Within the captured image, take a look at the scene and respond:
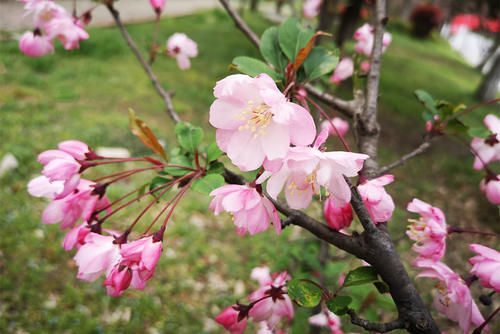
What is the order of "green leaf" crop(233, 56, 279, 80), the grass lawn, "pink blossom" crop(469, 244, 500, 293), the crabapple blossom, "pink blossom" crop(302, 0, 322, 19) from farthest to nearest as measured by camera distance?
1. "pink blossom" crop(302, 0, 322, 19)
2. the grass lawn
3. "green leaf" crop(233, 56, 279, 80)
4. "pink blossom" crop(469, 244, 500, 293)
5. the crabapple blossom

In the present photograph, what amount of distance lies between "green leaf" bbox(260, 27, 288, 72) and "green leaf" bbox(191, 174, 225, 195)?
298 mm

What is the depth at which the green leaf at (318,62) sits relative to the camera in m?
0.78

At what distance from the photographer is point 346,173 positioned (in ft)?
1.68

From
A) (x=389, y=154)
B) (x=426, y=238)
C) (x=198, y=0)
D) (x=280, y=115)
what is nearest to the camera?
(x=280, y=115)

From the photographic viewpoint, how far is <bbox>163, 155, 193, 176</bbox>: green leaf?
0.78m

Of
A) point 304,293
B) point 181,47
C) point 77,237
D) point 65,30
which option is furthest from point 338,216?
point 181,47

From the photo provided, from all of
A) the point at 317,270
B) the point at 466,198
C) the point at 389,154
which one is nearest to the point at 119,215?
the point at 317,270

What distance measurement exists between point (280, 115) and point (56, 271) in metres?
2.26

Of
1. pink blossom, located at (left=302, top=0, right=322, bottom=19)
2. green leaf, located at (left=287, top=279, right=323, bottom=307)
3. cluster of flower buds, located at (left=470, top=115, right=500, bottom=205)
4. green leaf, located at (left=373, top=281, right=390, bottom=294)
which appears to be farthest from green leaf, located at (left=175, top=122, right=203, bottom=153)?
pink blossom, located at (left=302, top=0, right=322, bottom=19)

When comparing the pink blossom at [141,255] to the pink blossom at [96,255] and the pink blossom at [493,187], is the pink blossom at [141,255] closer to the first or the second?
the pink blossom at [96,255]

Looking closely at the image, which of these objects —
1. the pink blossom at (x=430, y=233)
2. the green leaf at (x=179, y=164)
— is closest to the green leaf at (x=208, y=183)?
the green leaf at (x=179, y=164)

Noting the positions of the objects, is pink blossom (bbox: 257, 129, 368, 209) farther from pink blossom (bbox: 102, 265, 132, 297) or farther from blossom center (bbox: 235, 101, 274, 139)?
pink blossom (bbox: 102, 265, 132, 297)

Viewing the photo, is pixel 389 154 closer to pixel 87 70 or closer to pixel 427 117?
pixel 427 117

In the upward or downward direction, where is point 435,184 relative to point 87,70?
upward
